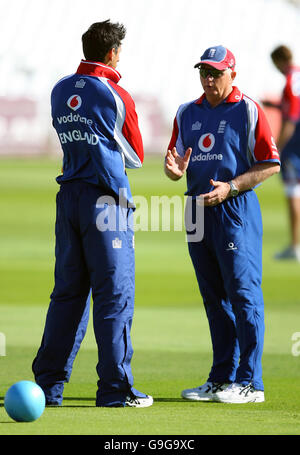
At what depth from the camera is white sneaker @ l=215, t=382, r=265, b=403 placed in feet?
20.8

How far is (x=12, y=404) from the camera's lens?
5422 millimetres

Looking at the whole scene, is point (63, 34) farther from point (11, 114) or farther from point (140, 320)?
point (140, 320)

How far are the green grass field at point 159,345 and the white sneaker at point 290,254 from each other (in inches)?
8.2

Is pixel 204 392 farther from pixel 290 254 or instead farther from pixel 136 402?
pixel 290 254

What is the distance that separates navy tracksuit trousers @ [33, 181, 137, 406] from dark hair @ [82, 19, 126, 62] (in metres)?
0.84

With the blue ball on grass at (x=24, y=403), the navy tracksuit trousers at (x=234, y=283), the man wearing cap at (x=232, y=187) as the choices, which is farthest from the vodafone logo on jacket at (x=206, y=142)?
the blue ball on grass at (x=24, y=403)

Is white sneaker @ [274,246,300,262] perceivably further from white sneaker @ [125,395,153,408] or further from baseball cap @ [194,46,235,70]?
white sneaker @ [125,395,153,408]

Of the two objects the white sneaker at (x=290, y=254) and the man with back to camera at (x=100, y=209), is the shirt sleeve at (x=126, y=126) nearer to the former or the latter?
the man with back to camera at (x=100, y=209)

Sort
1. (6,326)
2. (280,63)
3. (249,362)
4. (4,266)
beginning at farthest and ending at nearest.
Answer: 1. (4,266)
2. (280,63)
3. (6,326)
4. (249,362)

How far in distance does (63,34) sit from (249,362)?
186ft

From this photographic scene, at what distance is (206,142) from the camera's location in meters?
6.47

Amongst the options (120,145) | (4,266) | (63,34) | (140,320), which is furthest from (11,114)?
(120,145)

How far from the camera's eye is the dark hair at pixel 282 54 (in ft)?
43.5

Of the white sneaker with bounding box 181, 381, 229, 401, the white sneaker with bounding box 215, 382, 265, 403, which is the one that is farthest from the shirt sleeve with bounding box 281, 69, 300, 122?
the white sneaker with bounding box 215, 382, 265, 403
